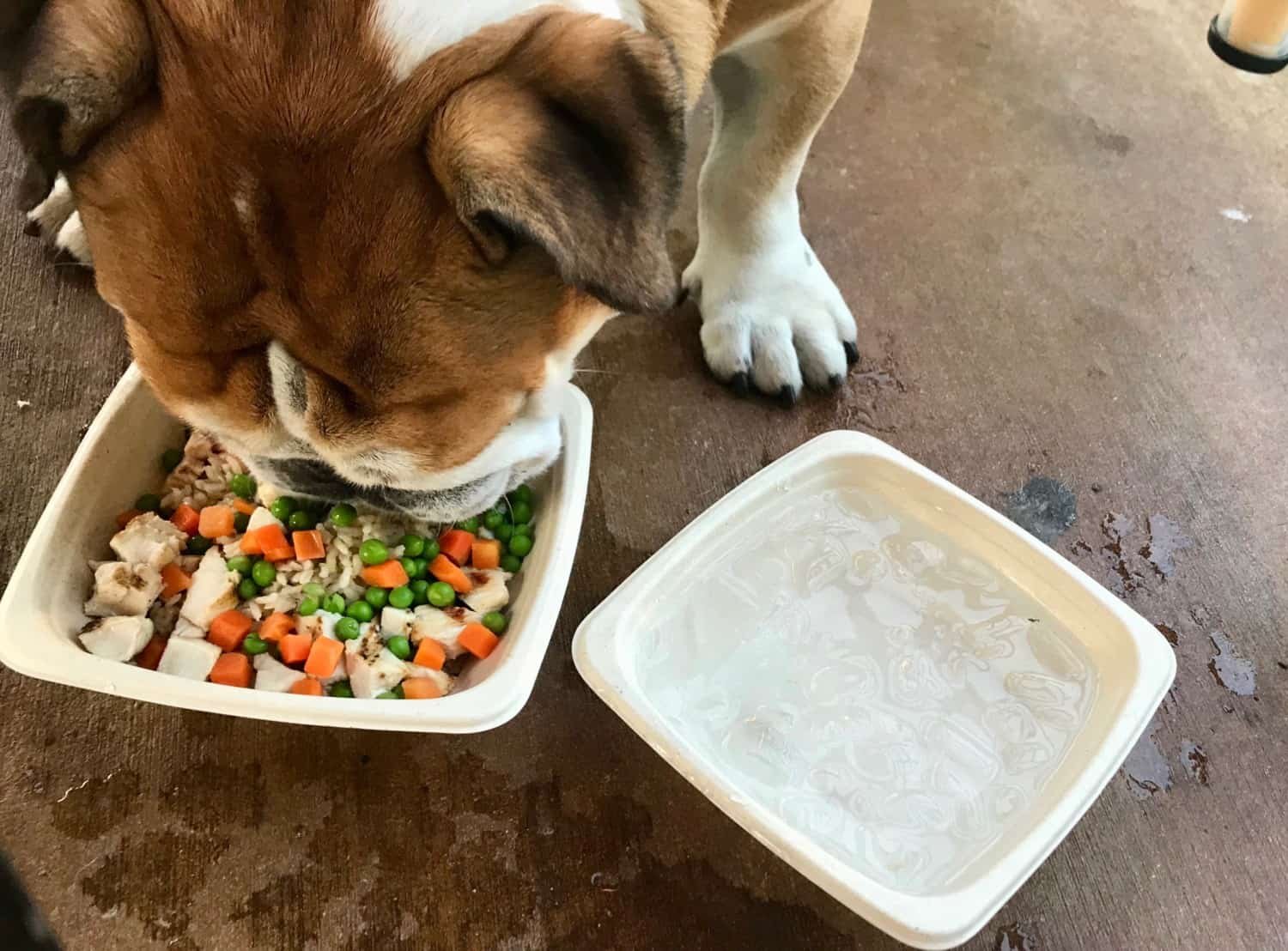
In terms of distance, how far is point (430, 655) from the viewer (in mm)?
1269

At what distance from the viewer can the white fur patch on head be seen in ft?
2.62

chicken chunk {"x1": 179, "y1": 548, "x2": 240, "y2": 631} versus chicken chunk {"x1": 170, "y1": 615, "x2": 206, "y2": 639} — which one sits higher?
chicken chunk {"x1": 179, "y1": 548, "x2": 240, "y2": 631}

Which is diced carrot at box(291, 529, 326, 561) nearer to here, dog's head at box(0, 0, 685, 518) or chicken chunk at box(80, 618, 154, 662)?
chicken chunk at box(80, 618, 154, 662)

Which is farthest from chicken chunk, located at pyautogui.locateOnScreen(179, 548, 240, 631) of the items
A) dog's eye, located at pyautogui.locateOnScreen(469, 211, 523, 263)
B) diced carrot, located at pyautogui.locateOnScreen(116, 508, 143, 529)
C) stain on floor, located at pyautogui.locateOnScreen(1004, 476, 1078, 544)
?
stain on floor, located at pyautogui.locateOnScreen(1004, 476, 1078, 544)

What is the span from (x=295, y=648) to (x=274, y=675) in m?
0.04

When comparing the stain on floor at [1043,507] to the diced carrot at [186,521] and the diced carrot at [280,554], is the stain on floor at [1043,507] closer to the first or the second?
the diced carrot at [280,554]

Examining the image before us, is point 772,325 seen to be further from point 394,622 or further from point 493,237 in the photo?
point 493,237

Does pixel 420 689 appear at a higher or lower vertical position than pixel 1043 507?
higher

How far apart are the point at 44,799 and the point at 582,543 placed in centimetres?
76

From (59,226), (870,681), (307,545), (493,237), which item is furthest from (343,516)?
(59,226)

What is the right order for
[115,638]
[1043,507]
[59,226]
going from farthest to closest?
1. [59,226]
2. [1043,507]
3. [115,638]

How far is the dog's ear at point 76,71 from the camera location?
2.60 feet

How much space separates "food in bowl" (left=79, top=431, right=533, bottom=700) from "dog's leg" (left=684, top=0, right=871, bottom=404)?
0.48 m

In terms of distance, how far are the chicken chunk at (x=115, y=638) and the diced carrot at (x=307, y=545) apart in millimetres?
202
